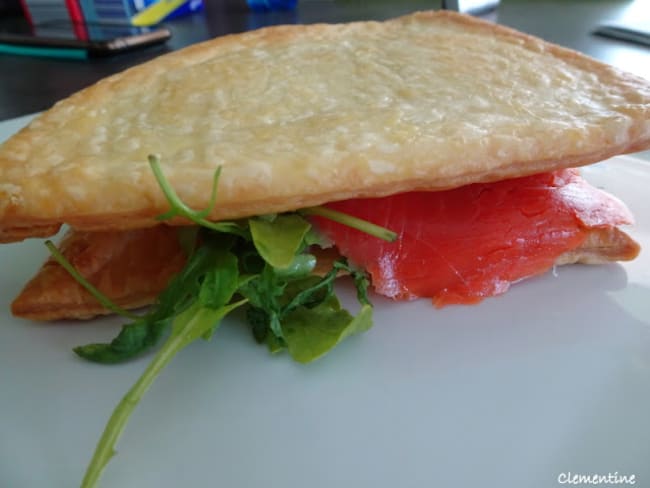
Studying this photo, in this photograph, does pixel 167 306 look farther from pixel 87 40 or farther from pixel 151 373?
pixel 87 40

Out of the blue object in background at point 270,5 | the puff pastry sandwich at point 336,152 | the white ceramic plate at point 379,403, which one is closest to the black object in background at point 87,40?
the blue object in background at point 270,5

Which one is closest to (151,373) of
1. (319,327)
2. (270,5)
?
(319,327)

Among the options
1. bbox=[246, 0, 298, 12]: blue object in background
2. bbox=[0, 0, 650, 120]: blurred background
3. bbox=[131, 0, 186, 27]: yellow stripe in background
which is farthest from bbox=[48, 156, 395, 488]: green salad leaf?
bbox=[246, 0, 298, 12]: blue object in background

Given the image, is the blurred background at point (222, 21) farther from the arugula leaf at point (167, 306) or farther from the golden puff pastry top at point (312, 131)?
the arugula leaf at point (167, 306)

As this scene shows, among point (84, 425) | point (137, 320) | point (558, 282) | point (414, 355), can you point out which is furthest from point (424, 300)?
point (84, 425)

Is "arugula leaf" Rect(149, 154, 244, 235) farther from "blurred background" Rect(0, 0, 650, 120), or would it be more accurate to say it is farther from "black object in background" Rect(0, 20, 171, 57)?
"black object in background" Rect(0, 20, 171, 57)

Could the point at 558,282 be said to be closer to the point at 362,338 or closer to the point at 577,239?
the point at 577,239
